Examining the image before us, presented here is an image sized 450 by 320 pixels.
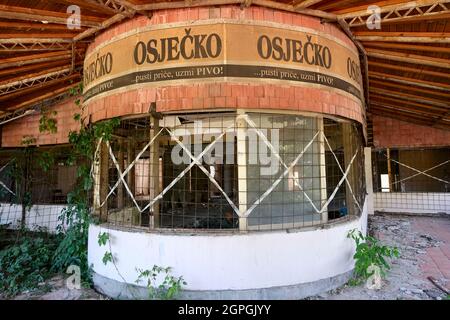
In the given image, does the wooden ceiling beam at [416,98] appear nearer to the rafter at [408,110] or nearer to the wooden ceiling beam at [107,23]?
the rafter at [408,110]

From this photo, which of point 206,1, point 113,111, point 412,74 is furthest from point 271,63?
point 412,74

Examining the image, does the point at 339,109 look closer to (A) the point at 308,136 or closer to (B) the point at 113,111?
(A) the point at 308,136

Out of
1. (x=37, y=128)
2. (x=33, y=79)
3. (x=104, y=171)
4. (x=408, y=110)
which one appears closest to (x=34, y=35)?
(x=33, y=79)

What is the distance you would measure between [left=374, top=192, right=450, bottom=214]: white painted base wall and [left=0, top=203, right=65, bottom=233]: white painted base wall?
11441 millimetres

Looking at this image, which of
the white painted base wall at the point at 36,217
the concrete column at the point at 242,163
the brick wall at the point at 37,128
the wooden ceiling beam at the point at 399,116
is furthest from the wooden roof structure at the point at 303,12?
the white painted base wall at the point at 36,217

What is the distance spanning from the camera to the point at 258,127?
4.62m

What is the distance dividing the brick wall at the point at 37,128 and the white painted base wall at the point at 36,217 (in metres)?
1.97

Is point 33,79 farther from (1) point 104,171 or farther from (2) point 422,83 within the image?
(2) point 422,83

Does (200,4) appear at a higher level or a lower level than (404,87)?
higher

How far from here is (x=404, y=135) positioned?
38.7 ft

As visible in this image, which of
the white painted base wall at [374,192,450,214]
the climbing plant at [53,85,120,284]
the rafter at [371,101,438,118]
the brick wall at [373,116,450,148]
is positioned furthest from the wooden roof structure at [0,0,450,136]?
the white painted base wall at [374,192,450,214]

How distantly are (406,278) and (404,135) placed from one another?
8203mm

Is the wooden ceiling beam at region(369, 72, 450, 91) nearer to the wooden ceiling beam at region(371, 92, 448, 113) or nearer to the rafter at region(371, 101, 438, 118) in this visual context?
the wooden ceiling beam at region(371, 92, 448, 113)

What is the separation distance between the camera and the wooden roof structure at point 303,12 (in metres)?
4.49
